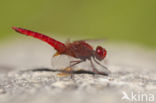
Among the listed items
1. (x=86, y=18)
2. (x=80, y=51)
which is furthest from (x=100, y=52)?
(x=86, y=18)

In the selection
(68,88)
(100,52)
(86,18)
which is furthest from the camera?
(86,18)

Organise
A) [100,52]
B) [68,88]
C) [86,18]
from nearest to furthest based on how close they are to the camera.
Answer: [68,88] < [100,52] < [86,18]

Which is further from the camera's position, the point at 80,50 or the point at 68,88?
the point at 80,50

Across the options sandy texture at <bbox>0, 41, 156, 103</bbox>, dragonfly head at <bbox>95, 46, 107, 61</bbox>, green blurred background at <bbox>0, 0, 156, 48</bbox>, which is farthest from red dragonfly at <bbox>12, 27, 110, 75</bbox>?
green blurred background at <bbox>0, 0, 156, 48</bbox>

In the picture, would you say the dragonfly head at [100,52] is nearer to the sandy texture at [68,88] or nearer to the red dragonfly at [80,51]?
the red dragonfly at [80,51]

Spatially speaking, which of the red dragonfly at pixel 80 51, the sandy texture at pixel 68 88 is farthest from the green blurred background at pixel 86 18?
the sandy texture at pixel 68 88

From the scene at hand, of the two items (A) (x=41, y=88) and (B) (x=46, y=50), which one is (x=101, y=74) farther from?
(B) (x=46, y=50)

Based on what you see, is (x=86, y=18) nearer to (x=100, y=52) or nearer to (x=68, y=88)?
(x=100, y=52)

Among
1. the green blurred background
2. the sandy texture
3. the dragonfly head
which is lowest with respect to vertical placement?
the sandy texture

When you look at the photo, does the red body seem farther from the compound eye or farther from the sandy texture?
the sandy texture
